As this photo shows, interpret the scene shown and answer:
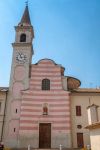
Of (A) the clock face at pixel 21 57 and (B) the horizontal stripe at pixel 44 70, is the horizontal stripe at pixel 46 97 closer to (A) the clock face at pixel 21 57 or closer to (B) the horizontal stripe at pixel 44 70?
(B) the horizontal stripe at pixel 44 70

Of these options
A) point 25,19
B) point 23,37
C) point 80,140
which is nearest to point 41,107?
point 80,140

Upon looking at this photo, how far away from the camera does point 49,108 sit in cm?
2677

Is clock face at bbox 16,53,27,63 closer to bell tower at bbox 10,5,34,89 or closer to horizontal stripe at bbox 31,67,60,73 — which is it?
bell tower at bbox 10,5,34,89

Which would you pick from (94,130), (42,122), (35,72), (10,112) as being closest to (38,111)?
(42,122)

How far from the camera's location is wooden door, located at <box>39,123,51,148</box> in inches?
992

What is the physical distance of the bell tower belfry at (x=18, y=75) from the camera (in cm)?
2562

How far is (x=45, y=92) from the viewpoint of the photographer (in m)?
27.7

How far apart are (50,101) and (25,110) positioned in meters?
3.63

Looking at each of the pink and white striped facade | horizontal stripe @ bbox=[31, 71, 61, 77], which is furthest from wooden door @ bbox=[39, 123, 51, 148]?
horizontal stripe @ bbox=[31, 71, 61, 77]

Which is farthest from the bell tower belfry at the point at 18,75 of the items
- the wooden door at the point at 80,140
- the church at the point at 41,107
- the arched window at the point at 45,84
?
the wooden door at the point at 80,140

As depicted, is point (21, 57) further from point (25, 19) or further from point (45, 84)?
point (25, 19)

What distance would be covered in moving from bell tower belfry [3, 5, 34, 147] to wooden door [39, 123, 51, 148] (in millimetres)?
3043

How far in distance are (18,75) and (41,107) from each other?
597 cm

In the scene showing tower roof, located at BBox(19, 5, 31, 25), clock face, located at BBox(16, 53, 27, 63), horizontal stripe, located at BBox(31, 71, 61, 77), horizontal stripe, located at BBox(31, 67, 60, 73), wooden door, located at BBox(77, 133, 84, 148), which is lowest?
wooden door, located at BBox(77, 133, 84, 148)
